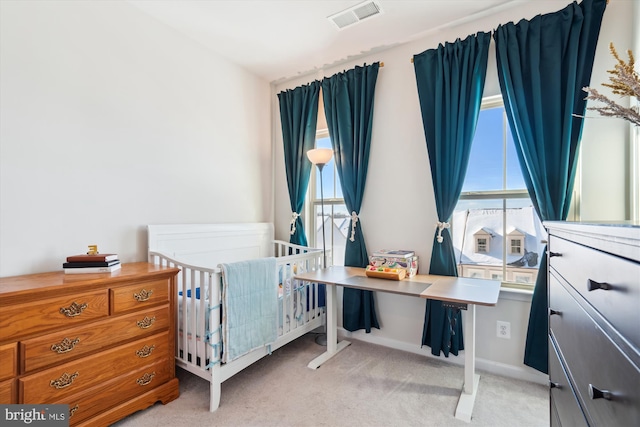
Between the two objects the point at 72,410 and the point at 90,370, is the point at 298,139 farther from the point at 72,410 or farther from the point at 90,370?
the point at 72,410

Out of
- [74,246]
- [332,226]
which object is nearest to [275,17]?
[332,226]

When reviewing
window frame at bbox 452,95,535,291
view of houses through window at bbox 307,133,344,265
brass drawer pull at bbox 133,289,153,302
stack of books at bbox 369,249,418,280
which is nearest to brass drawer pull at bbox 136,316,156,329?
brass drawer pull at bbox 133,289,153,302

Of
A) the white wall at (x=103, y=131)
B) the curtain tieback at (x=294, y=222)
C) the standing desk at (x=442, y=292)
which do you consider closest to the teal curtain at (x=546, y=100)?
the standing desk at (x=442, y=292)

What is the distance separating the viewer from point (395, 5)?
2.05 meters

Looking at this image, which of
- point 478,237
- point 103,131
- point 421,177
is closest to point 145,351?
point 103,131

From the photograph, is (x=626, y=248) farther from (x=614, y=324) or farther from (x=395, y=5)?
(x=395, y=5)

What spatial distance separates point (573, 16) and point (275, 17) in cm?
192

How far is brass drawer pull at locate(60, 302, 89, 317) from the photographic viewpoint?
1.40 m

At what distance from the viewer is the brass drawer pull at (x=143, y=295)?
167cm

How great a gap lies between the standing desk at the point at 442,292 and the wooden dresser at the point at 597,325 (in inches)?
22.2

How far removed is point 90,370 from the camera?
148 centimetres

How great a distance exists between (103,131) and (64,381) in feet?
4.86

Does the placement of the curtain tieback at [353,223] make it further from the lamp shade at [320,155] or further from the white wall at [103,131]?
the white wall at [103,131]

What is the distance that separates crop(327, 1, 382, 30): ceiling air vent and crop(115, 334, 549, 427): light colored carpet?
257 centimetres
